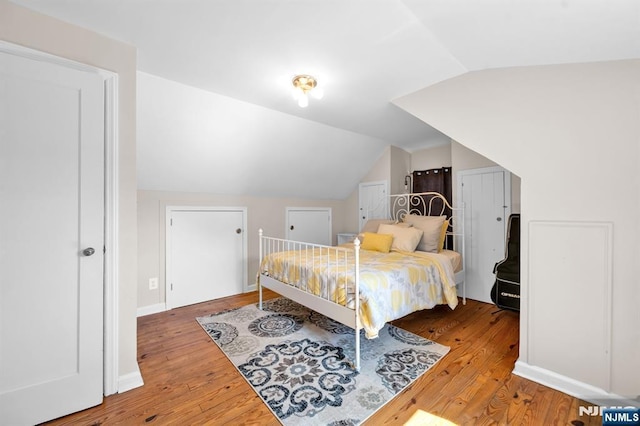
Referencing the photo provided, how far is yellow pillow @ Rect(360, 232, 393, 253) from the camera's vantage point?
3092mm

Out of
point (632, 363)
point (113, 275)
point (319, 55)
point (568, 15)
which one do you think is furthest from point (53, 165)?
point (632, 363)

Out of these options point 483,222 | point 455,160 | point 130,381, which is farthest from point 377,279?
point 455,160

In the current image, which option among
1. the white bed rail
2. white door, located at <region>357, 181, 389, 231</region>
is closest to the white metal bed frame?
the white bed rail

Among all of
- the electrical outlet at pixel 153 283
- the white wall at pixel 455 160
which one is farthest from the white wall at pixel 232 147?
the electrical outlet at pixel 153 283

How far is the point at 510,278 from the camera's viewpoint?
2.54 metres

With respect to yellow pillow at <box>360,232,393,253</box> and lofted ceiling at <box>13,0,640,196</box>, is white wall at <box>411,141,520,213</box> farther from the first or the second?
lofted ceiling at <box>13,0,640,196</box>

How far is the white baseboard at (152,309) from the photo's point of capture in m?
2.95

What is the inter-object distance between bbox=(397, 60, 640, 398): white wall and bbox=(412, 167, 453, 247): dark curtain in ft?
6.42

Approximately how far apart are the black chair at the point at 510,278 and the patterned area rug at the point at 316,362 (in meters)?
0.87

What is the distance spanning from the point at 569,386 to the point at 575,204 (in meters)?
1.13

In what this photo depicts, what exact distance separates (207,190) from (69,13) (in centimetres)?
211

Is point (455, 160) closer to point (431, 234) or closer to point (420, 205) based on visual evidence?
point (420, 205)

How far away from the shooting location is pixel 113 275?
1.66m

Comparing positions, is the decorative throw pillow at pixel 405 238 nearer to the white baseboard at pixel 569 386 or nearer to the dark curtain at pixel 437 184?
the dark curtain at pixel 437 184
